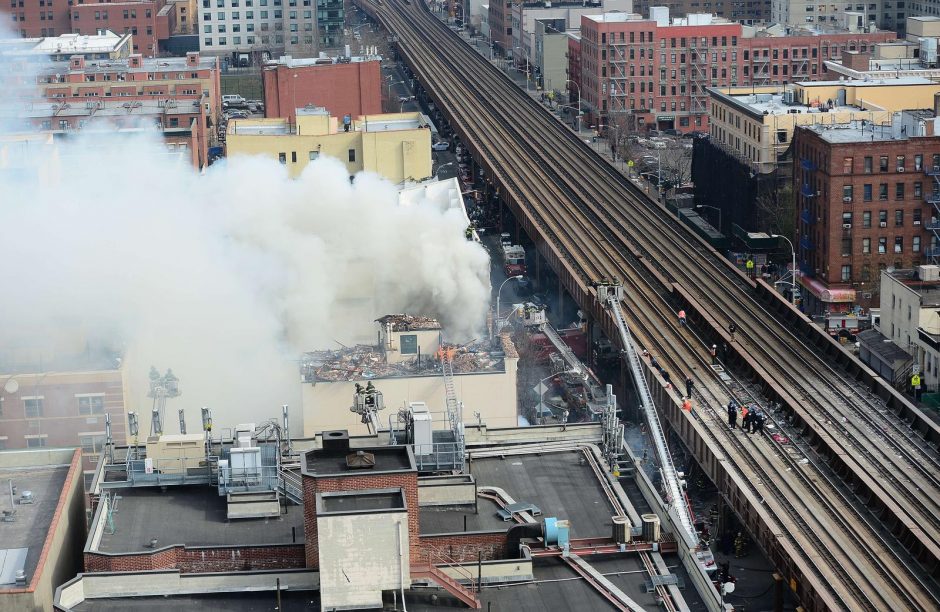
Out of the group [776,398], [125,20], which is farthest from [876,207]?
[125,20]

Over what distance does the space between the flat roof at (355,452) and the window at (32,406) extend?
19.4 metres

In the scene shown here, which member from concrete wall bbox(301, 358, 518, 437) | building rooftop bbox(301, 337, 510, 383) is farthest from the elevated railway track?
building rooftop bbox(301, 337, 510, 383)

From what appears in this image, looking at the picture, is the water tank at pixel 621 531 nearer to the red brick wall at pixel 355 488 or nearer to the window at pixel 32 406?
the red brick wall at pixel 355 488

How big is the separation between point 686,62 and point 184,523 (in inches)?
3288

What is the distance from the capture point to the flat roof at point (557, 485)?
3284cm

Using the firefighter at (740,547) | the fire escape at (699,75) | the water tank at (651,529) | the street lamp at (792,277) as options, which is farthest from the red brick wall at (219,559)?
the fire escape at (699,75)

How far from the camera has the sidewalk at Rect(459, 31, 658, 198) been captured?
317 feet

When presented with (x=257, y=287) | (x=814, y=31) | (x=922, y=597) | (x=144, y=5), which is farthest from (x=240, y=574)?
(x=144, y=5)

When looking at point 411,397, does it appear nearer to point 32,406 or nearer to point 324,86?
point 32,406

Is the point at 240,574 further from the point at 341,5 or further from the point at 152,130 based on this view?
the point at 341,5

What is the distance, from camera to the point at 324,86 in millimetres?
92938

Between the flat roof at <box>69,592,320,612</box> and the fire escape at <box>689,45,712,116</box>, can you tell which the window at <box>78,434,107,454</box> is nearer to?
the flat roof at <box>69,592,320,612</box>

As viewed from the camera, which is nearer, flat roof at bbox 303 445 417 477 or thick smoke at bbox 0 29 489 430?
flat roof at bbox 303 445 417 477

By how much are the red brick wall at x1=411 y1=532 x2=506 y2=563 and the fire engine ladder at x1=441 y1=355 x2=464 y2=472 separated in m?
3.54
